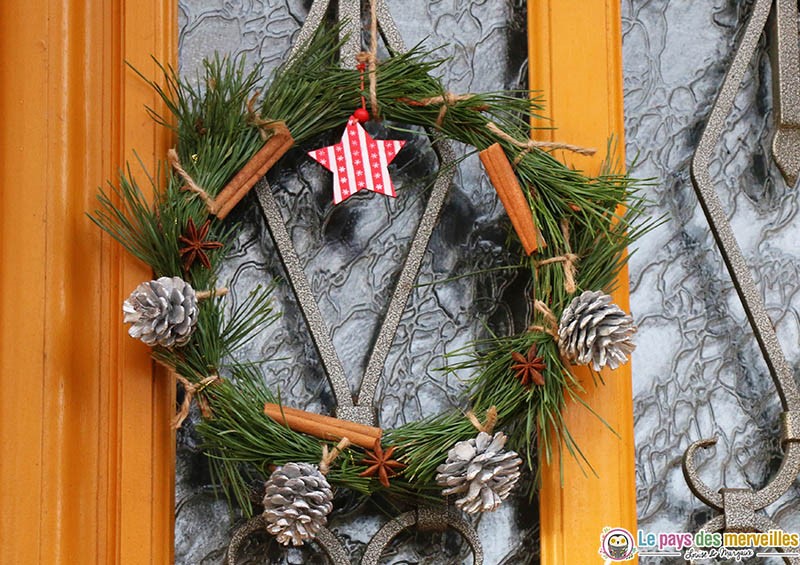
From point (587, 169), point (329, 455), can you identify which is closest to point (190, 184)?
point (329, 455)

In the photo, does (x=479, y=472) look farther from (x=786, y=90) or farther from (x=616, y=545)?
(x=786, y=90)

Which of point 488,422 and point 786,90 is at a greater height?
point 786,90

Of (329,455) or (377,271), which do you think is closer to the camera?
(329,455)

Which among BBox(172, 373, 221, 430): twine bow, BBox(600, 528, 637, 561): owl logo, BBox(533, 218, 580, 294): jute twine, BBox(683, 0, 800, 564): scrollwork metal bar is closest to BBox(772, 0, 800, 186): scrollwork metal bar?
BBox(683, 0, 800, 564): scrollwork metal bar

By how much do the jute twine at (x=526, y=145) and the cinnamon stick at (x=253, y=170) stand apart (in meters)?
0.21

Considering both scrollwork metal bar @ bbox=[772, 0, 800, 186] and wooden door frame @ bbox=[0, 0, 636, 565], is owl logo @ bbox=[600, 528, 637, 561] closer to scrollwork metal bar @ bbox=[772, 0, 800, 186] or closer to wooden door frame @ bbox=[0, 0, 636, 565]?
wooden door frame @ bbox=[0, 0, 636, 565]

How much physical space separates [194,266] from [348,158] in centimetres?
19

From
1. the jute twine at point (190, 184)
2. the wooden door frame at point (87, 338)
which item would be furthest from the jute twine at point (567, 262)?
the jute twine at point (190, 184)

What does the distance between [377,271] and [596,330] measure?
26 centimetres

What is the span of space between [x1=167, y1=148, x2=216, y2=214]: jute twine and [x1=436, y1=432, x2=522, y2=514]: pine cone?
1.10 ft

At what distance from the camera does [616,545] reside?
116 centimetres

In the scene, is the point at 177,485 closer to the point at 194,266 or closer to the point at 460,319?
the point at 194,266

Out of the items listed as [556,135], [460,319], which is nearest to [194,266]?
[460,319]

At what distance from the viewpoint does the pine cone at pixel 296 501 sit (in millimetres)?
1043
